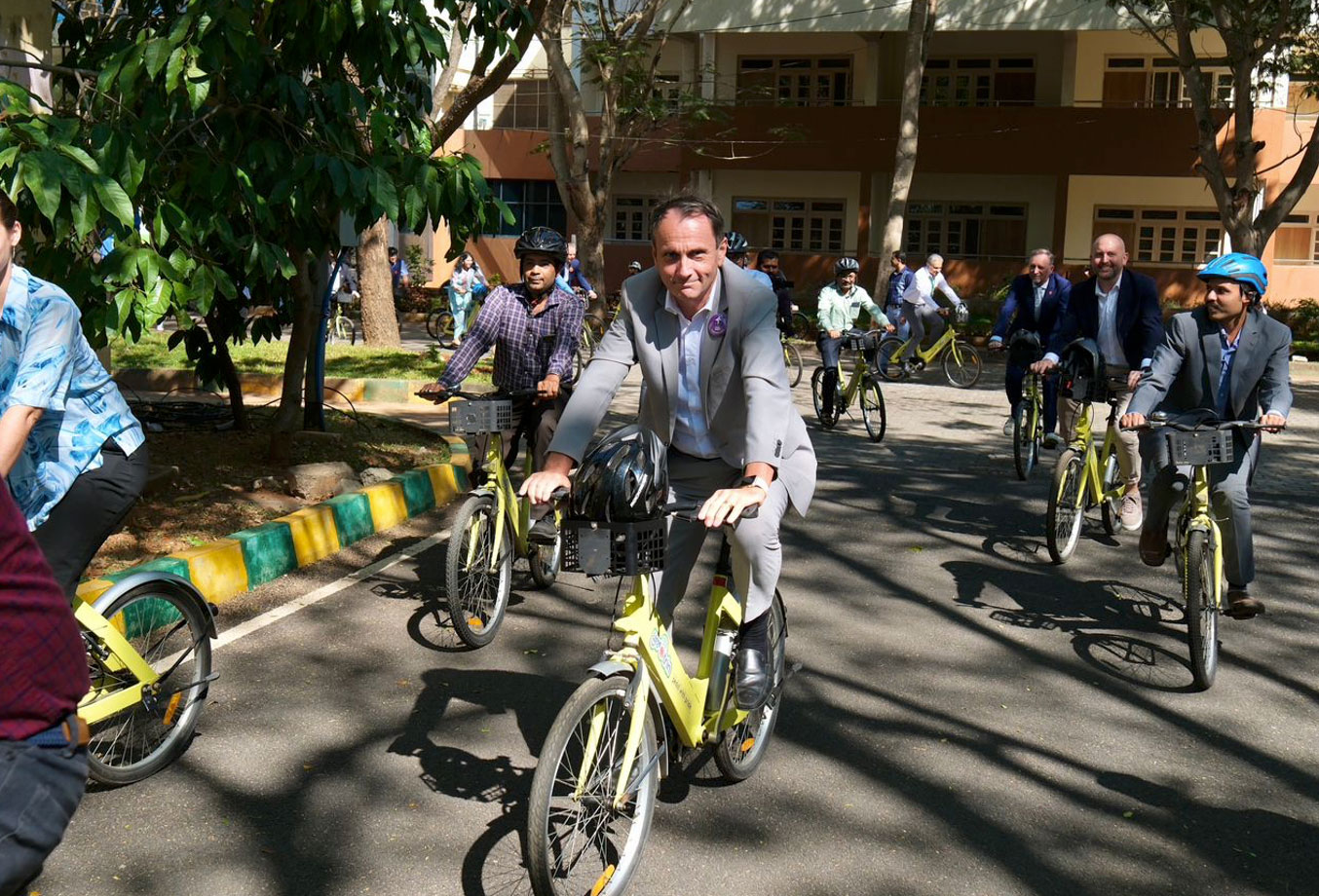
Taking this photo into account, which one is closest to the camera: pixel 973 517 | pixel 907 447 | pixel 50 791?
pixel 50 791

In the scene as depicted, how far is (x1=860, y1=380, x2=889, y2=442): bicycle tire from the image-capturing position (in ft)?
45.0

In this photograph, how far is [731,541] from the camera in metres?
4.27

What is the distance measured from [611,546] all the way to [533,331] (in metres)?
4.03

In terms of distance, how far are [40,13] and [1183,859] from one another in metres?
7.78

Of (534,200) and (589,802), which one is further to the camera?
(534,200)

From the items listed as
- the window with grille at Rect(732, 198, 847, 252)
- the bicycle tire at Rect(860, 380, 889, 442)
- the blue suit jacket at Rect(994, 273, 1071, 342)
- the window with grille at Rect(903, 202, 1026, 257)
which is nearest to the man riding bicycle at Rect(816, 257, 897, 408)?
the bicycle tire at Rect(860, 380, 889, 442)

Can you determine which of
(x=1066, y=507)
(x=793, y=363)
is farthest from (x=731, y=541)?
(x=793, y=363)

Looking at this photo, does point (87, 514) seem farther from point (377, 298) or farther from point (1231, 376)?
point (377, 298)

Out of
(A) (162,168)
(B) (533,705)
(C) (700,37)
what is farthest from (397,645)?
(C) (700,37)

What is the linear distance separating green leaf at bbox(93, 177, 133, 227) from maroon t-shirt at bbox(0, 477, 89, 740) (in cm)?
337

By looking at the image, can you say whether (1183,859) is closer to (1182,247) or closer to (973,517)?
(973,517)

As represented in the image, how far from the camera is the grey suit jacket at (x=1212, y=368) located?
6.41 m

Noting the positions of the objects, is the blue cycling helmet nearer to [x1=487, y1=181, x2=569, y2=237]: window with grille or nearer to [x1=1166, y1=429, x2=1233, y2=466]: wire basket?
[x1=1166, y1=429, x2=1233, y2=466]: wire basket

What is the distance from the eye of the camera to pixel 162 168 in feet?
23.7
